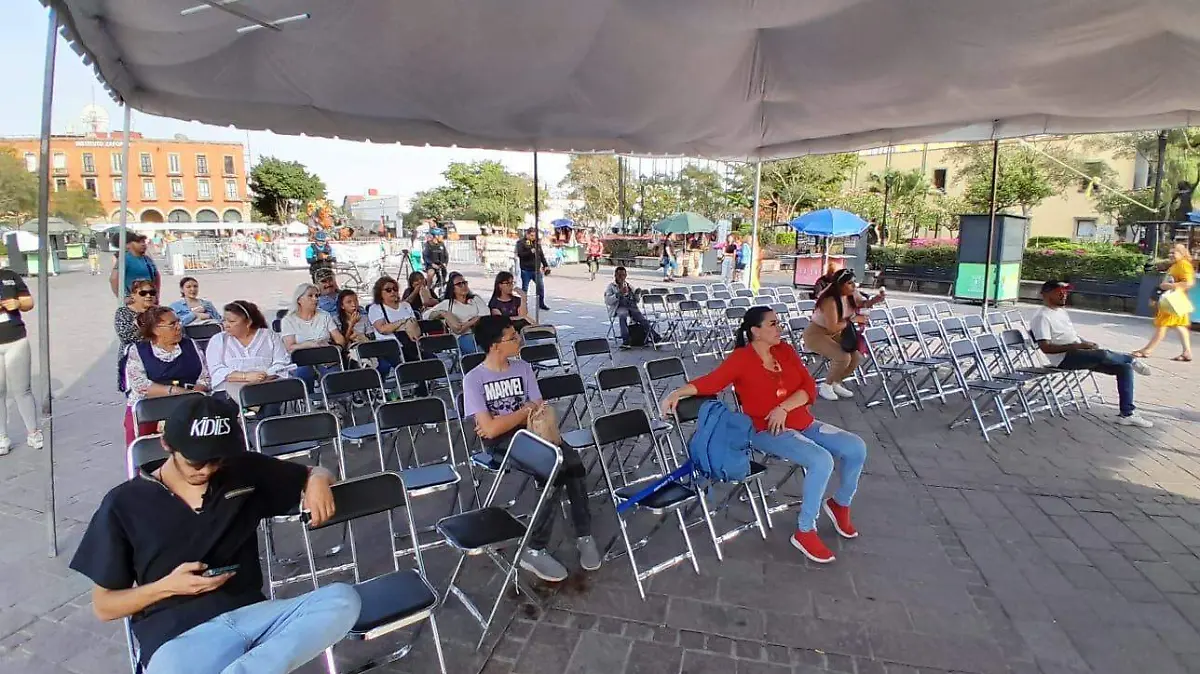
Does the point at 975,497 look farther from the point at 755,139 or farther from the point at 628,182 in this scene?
the point at 628,182

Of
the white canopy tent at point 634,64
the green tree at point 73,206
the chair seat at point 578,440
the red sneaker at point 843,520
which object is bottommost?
the red sneaker at point 843,520

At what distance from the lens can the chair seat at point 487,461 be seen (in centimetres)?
393

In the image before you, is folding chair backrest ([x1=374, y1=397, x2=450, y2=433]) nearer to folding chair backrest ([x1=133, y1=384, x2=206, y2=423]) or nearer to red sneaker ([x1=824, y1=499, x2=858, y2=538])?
folding chair backrest ([x1=133, y1=384, x2=206, y2=423])

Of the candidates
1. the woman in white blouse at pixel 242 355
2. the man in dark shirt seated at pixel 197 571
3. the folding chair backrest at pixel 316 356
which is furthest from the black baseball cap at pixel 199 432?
the folding chair backrest at pixel 316 356

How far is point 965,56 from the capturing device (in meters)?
4.88

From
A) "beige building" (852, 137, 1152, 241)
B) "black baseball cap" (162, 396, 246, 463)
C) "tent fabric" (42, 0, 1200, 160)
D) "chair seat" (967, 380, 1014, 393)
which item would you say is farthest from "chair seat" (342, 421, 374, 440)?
"beige building" (852, 137, 1152, 241)

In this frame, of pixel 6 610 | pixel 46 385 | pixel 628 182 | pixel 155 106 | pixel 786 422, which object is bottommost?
pixel 6 610

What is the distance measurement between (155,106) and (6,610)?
4.64 metres

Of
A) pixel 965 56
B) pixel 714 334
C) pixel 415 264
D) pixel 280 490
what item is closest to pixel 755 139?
pixel 714 334

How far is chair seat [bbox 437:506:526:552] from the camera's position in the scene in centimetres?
292

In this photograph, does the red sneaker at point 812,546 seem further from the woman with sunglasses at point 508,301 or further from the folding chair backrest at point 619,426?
the woman with sunglasses at point 508,301

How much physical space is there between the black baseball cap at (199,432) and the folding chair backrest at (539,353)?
12.8ft

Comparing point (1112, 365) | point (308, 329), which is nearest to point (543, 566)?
point (308, 329)

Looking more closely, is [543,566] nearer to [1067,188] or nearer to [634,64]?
[634,64]
